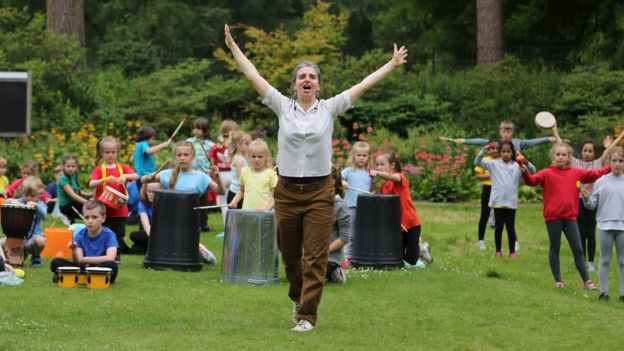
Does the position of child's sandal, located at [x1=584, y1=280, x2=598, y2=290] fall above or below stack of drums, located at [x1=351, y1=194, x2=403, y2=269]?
below

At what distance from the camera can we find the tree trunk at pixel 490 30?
105 feet

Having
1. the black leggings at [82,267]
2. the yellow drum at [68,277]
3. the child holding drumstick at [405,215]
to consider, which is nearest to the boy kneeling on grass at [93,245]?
the black leggings at [82,267]

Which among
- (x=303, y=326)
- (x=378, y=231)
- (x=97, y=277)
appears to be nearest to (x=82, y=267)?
(x=97, y=277)

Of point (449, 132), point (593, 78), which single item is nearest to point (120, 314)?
point (449, 132)

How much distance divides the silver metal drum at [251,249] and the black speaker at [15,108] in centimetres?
271

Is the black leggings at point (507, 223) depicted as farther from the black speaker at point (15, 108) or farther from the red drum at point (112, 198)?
the black speaker at point (15, 108)

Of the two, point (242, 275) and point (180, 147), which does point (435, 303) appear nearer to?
point (242, 275)

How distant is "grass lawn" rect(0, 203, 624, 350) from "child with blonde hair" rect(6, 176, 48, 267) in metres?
0.35

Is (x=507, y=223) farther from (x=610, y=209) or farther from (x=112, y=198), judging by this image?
(x=112, y=198)

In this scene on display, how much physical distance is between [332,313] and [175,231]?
340 centimetres

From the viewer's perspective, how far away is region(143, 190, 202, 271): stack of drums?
1381 centimetres

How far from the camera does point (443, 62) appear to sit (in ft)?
113

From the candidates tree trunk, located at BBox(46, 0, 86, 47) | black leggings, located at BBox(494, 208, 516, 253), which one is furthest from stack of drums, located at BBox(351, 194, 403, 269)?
tree trunk, located at BBox(46, 0, 86, 47)

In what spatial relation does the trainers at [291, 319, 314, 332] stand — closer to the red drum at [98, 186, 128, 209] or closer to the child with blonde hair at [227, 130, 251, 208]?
the red drum at [98, 186, 128, 209]
